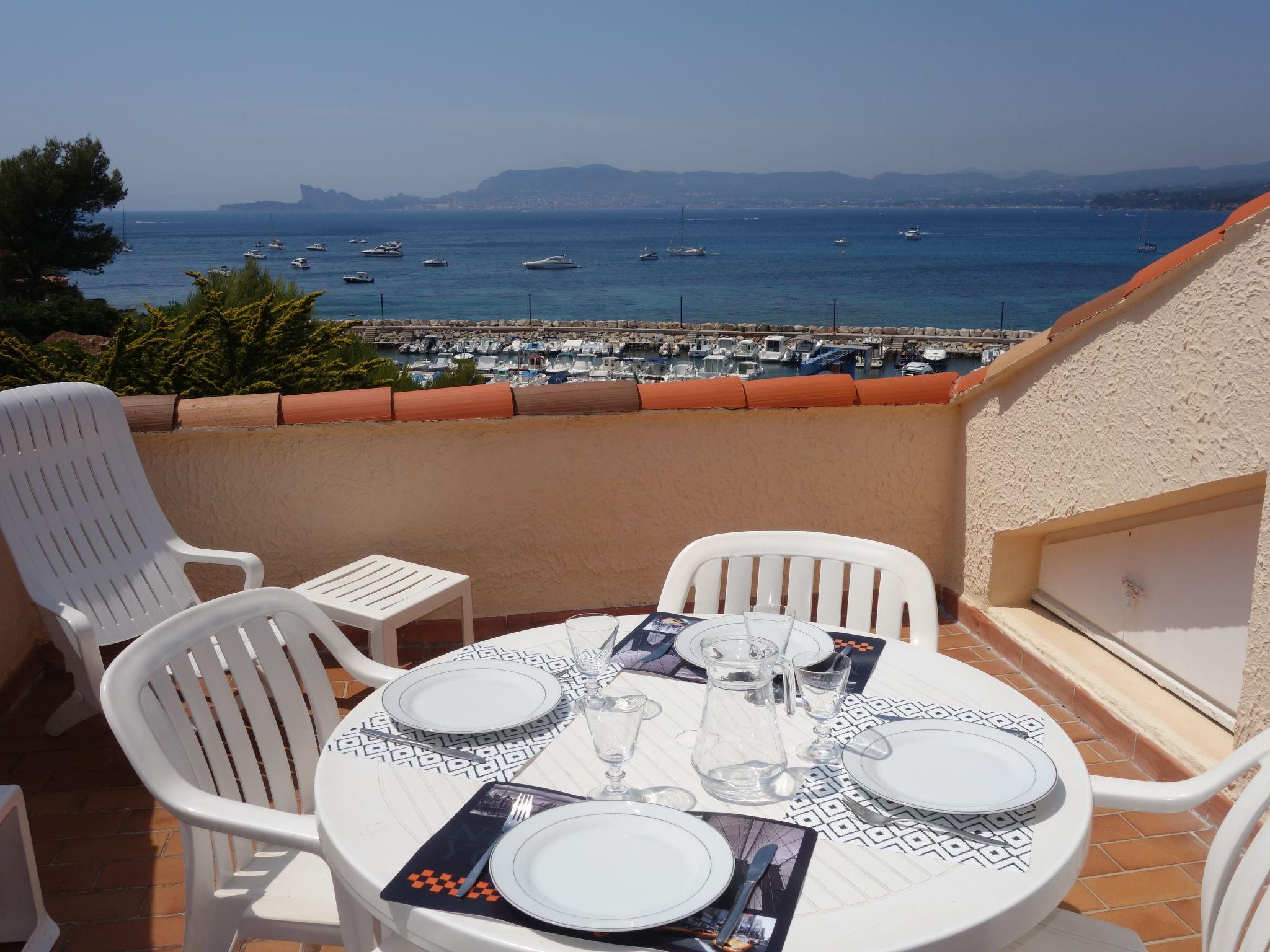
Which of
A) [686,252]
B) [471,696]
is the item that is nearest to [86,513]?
[471,696]

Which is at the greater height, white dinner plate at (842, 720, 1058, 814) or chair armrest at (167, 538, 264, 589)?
white dinner plate at (842, 720, 1058, 814)

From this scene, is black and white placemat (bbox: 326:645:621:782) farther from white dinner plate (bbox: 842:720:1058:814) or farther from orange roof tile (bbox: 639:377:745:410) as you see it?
orange roof tile (bbox: 639:377:745:410)

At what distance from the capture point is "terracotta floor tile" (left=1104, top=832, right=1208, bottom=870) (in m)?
2.08

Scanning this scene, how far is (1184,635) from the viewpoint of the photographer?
2.56m

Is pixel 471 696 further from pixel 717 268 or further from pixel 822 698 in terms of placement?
pixel 717 268

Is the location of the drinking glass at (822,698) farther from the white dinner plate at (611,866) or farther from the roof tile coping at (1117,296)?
the roof tile coping at (1117,296)

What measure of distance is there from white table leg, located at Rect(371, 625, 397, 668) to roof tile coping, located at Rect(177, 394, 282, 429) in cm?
95

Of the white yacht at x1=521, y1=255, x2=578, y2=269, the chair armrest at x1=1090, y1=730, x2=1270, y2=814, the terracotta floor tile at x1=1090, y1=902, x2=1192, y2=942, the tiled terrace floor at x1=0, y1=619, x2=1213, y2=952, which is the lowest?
the tiled terrace floor at x1=0, y1=619, x2=1213, y2=952

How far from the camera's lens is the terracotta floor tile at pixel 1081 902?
1918 millimetres

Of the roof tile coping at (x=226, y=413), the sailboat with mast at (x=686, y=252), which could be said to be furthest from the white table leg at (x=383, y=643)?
the sailboat with mast at (x=686, y=252)

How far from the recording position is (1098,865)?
2.08 m

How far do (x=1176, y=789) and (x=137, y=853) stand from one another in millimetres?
2238

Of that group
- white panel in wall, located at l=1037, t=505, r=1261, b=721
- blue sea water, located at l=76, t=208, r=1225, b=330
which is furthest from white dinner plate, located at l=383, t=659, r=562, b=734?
blue sea water, located at l=76, t=208, r=1225, b=330

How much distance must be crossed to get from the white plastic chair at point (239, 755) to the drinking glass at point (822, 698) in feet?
2.22
